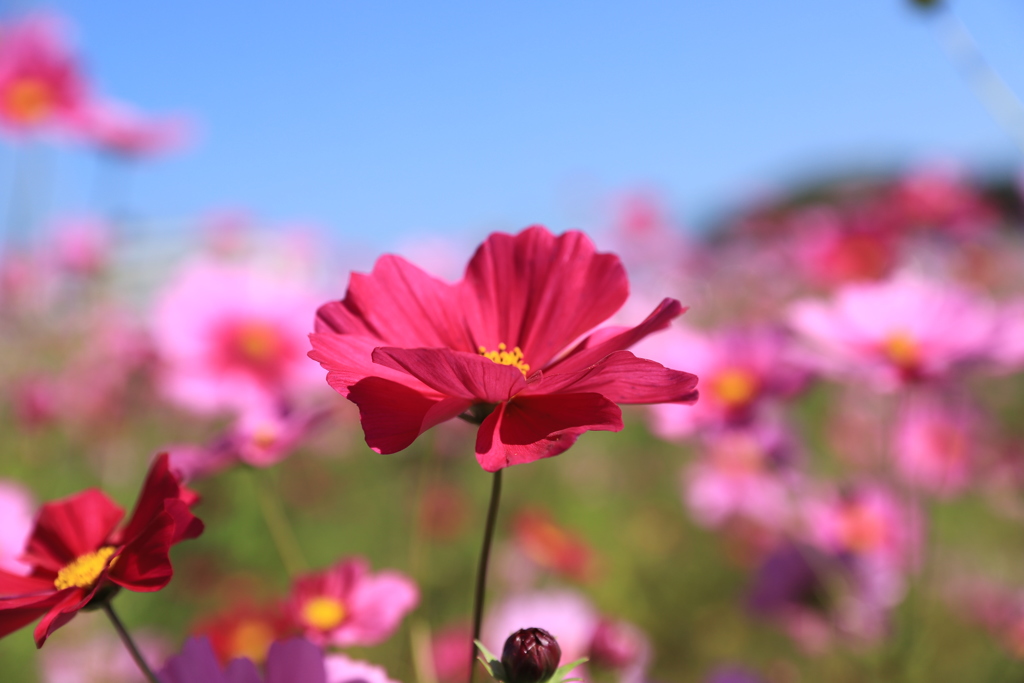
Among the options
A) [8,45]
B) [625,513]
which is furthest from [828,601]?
[8,45]

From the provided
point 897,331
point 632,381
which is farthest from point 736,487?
point 632,381

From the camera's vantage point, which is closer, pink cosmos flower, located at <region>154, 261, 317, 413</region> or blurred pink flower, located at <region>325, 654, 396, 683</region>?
blurred pink flower, located at <region>325, 654, 396, 683</region>

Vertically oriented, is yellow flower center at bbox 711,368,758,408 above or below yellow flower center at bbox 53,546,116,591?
below

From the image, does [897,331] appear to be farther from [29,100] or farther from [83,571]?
[29,100]

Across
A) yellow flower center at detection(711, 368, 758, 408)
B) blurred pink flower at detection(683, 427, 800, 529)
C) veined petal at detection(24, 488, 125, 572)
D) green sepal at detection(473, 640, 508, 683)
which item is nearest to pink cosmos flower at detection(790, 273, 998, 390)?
yellow flower center at detection(711, 368, 758, 408)

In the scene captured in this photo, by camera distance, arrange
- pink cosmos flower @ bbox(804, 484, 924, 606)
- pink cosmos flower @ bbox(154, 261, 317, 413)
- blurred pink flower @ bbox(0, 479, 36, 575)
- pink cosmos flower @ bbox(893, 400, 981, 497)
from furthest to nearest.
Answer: pink cosmos flower @ bbox(893, 400, 981, 497) → pink cosmos flower @ bbox(154, 261, 317, 413) → pink cosmos flower @ bbox(804, 484, 924, 606) → blurred pink flower @ bbox(0, 479, 36, 575)

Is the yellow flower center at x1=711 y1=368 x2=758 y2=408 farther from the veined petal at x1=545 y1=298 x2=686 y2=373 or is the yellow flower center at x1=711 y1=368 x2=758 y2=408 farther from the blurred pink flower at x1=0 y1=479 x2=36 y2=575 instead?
the blurred pink flower at x1=0 y1=479 x2=36 y2=575

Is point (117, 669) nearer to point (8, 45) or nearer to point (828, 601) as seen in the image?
point (828, 601)

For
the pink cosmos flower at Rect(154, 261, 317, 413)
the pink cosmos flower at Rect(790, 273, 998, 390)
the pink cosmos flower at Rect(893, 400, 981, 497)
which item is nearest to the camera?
the pink cosmos flower at Rect(790, 273, 998, 390)
